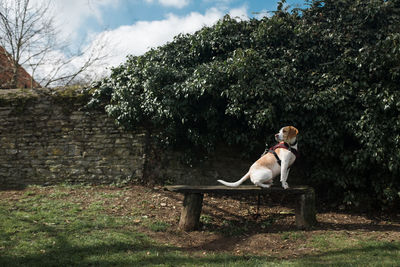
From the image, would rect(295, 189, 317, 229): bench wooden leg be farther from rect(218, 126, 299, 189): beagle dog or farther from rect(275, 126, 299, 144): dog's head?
rect(275, 126, 299, 144): dog's head

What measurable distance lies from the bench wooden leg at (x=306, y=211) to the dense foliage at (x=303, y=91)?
1.44m

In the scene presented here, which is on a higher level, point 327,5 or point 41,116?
point 327,5

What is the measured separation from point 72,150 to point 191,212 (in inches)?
185

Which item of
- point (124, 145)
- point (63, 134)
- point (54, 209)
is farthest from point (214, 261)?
point (63, 134)

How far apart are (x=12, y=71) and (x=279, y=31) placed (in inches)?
534

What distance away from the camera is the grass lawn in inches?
156

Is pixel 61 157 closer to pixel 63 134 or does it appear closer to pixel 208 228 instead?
pixel 63 134

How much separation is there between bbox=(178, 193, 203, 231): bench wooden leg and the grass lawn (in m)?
0.18

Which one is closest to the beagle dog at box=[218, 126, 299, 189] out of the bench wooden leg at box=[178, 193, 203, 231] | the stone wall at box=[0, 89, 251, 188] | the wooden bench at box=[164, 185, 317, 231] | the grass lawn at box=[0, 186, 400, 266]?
the wooden bench at box=[164, 185, 317, 231]

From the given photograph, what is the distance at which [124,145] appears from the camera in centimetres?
835

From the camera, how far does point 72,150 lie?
855 cm

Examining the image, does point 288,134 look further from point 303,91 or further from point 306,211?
point 303,91

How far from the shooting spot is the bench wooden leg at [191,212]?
540 cm

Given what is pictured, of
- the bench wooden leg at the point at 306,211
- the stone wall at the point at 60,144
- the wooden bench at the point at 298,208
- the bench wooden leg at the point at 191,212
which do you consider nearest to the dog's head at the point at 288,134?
the wooden bench at the point at 298,208
